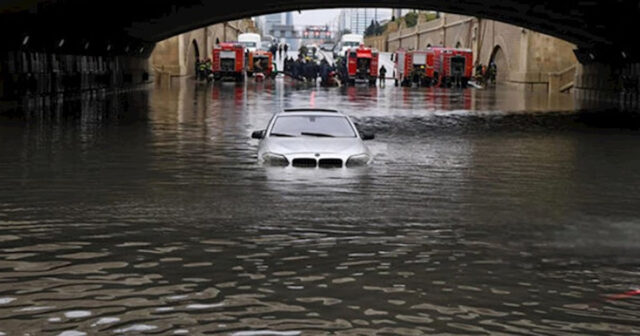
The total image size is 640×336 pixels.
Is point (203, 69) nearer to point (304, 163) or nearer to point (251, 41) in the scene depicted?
point (251, 41)

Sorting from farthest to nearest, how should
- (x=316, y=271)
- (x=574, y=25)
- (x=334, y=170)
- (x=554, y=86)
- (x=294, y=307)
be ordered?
(x=554, y=86) → (x=574, y=25) → (x=334, y=170) → (x=316, y=271) → (x=294, y=307)

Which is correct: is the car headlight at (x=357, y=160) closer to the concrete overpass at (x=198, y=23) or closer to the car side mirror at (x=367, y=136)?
the car side mirror at (x=367, y=136)

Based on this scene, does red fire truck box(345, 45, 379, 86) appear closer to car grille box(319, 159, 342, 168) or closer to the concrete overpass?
the concrete overpass

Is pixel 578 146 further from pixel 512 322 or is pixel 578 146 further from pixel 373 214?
pixel 512 322

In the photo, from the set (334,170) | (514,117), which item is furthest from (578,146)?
(514,117)

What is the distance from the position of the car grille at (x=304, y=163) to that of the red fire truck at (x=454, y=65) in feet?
195

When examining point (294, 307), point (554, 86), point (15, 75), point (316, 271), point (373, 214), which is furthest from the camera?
point (554, 86)

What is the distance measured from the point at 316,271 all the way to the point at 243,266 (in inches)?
24.3

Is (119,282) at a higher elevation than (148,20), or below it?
below

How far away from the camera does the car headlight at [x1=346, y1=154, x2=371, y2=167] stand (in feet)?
52.4

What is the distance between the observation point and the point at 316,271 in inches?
327

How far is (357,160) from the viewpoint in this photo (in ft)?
52.8

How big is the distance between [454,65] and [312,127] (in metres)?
59.5

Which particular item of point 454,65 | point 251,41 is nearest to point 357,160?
point 454,65
